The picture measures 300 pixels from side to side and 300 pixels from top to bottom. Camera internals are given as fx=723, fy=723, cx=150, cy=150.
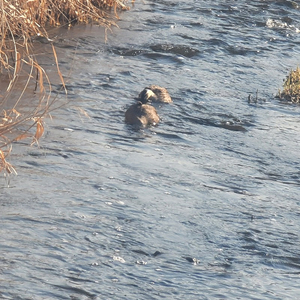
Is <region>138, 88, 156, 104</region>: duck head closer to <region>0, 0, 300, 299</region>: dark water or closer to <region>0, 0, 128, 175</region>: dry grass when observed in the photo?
<region>0, 0, 300, 299</region>: dark water

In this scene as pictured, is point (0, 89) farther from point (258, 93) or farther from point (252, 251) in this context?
point (252, 251)

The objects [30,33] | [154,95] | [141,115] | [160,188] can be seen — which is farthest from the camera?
[30,33]

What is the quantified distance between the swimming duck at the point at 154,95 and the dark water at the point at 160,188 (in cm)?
14

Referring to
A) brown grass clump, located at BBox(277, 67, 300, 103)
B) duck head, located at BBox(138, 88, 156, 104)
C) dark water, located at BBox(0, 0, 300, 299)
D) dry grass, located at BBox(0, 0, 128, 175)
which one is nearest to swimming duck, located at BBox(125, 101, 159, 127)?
dark water, located at BBox(0, 0, 300, 299)

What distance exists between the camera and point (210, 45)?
37.3ft

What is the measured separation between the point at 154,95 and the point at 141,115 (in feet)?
2.53

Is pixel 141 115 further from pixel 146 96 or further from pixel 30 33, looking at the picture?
pixel 30 33

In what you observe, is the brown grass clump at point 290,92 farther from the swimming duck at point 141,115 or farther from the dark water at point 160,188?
the swimming duck at point 141,115

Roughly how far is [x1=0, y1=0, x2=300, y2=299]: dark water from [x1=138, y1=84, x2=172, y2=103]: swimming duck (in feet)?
0.45

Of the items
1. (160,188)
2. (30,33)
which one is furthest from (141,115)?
(30,33)

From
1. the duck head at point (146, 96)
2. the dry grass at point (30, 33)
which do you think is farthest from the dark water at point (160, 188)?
the dry grass at point (30, 33)

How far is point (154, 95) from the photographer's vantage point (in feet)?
28.3

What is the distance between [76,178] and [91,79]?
322 cm

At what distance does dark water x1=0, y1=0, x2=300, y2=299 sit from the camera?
5.03 metres
